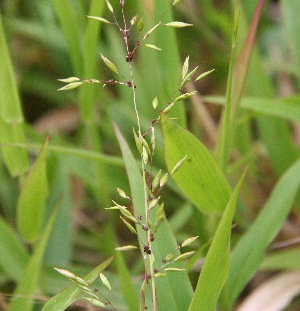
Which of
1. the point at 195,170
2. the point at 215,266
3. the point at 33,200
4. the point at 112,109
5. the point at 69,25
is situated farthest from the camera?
the point at 112,109

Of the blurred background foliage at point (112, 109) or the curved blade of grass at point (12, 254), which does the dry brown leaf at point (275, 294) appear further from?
the curved blade of grass at point (12, 254)

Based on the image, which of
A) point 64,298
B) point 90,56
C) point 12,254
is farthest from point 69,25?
point 64,298

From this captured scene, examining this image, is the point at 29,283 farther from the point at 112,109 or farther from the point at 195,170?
the point at 112,109

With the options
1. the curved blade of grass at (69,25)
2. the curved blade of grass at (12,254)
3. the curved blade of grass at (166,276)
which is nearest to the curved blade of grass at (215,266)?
the curved blade of grass at (166,276)

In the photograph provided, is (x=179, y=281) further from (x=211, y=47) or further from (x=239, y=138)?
(x=211, y=47)

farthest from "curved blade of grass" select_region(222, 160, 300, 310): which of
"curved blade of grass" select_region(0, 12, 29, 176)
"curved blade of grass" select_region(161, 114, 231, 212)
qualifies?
"curved blade of grass" select_region(0, 12, 29, 176)

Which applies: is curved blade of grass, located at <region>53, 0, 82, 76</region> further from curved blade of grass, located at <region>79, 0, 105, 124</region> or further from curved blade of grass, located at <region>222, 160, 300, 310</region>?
curved blade of grass, located at <region>222, 160, 300, 310</region>
